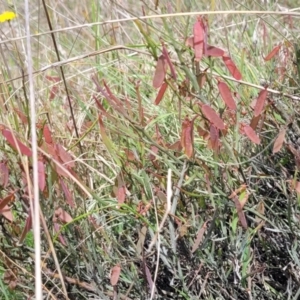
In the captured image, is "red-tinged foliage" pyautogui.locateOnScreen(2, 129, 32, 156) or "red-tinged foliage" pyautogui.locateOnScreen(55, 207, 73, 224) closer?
"red-tinged foliage" pyautogui.locateOnScreen(2, 129, 32, 156)

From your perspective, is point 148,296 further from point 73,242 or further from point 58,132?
point 58,132

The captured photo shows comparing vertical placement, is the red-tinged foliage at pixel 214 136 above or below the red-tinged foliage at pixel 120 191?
above

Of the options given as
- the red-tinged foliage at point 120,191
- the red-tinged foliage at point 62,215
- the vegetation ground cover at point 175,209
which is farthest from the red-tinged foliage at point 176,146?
the red-tinged foliage at point 62,215

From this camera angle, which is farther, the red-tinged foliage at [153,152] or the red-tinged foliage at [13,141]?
the red-tinged foliage at [153,152]

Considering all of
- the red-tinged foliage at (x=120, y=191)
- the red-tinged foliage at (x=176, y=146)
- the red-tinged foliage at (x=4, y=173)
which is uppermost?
the red-tinged foliage at (x=4, y=173)

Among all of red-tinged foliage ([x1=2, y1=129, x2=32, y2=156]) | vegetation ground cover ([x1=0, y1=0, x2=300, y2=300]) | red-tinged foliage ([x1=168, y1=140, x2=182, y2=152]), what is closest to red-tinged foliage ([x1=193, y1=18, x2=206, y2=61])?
vegetation ground cover ([x1=0, y1=0, x2=300, y2=300])

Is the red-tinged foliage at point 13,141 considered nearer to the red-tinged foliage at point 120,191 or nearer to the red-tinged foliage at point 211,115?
the red-tinged foliage at point 120,191

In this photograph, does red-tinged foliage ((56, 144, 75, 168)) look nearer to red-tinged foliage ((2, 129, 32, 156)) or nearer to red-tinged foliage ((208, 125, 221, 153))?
red-tinged foliage ((2, 129, 32, 156))

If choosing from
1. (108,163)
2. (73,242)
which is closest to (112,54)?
(108,163)

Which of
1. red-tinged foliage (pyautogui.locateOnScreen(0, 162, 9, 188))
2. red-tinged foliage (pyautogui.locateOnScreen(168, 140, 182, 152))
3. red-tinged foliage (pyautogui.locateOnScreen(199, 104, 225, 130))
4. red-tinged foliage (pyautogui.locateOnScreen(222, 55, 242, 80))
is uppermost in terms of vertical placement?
red-tinged foliage (pyautogui.locateOnScreen(222, 55, 242, 80))

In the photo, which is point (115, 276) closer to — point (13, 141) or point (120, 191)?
point (120, 191)

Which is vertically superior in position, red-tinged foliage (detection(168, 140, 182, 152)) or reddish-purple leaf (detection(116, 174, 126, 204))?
red-tinged foliage (detection(168, 140, 182, 152))

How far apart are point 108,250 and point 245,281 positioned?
10.5 inches

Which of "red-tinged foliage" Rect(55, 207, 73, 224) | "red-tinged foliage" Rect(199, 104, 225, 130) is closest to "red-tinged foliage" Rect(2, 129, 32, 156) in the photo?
"red-tinged foliage" Rect(55, 207, 73, 224)
